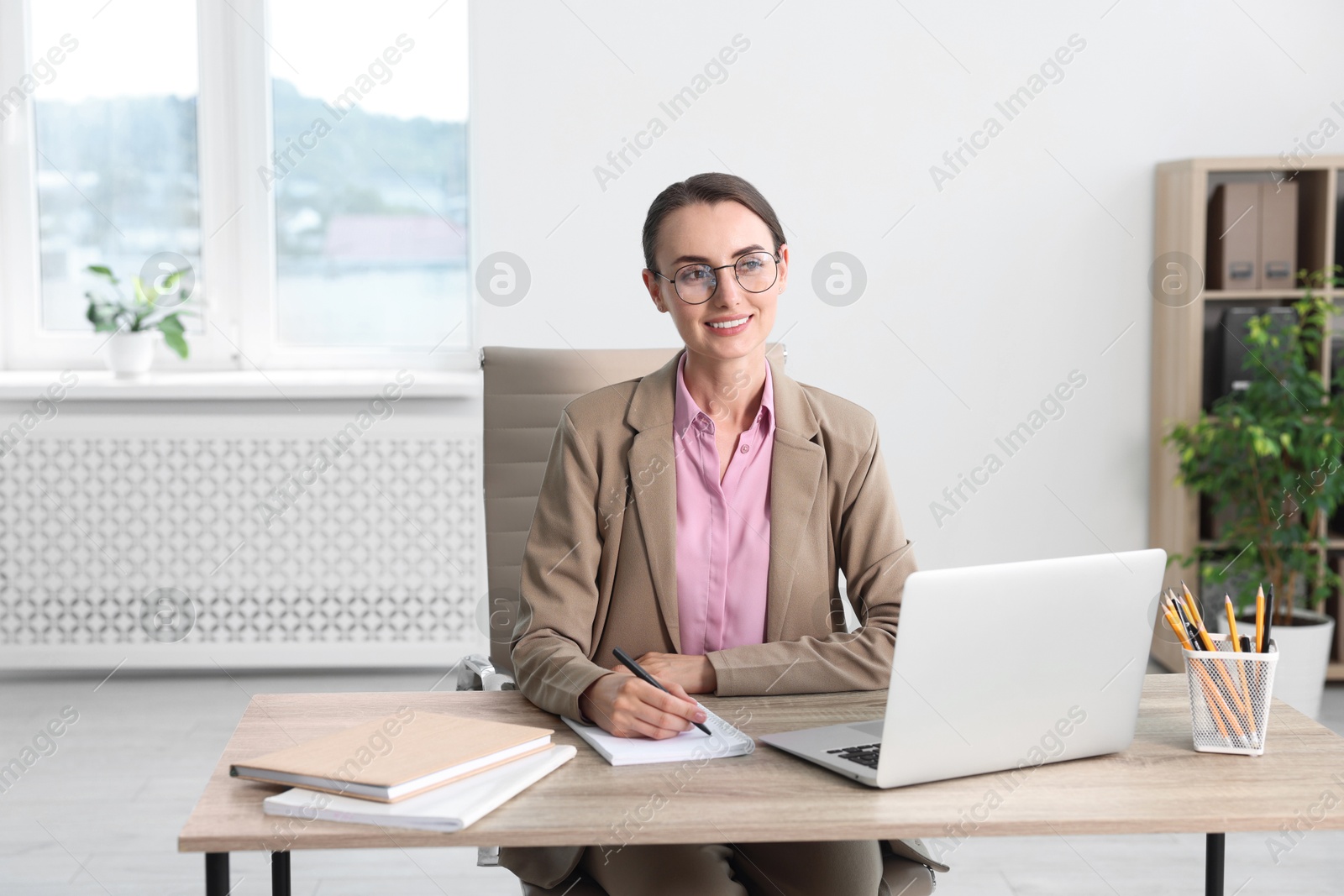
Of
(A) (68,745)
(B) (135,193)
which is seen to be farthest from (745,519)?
(B) (135,193)

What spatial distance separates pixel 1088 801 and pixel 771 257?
0.78m

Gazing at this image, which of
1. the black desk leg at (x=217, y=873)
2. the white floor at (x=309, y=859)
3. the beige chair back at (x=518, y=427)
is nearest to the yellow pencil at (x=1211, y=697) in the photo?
the black desk leg at (x=217, y=873)

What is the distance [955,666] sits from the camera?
1.07 m

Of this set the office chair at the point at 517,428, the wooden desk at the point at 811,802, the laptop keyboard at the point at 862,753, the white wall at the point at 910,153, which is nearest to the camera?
the wooden desk at the point at 811,802

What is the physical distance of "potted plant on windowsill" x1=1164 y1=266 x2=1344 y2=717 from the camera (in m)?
3.25

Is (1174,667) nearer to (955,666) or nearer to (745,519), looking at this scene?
(745,519)

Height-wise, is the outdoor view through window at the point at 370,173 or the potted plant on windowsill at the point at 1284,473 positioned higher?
the outdoor view through window at the point at 370,173

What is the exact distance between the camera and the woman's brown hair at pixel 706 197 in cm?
156

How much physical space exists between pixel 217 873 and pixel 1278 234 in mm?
3312

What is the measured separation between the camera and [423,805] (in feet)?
3.34

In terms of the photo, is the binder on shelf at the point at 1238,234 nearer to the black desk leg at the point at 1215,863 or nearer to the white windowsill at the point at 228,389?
the white windowsill at the point at 228,389

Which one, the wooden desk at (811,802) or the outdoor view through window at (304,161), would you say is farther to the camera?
the outdoor view through window at (304,161)

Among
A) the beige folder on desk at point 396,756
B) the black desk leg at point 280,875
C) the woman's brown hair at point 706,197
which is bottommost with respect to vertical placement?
the black desk leg at point 280,875

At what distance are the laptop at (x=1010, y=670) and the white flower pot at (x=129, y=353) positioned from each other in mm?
3128
